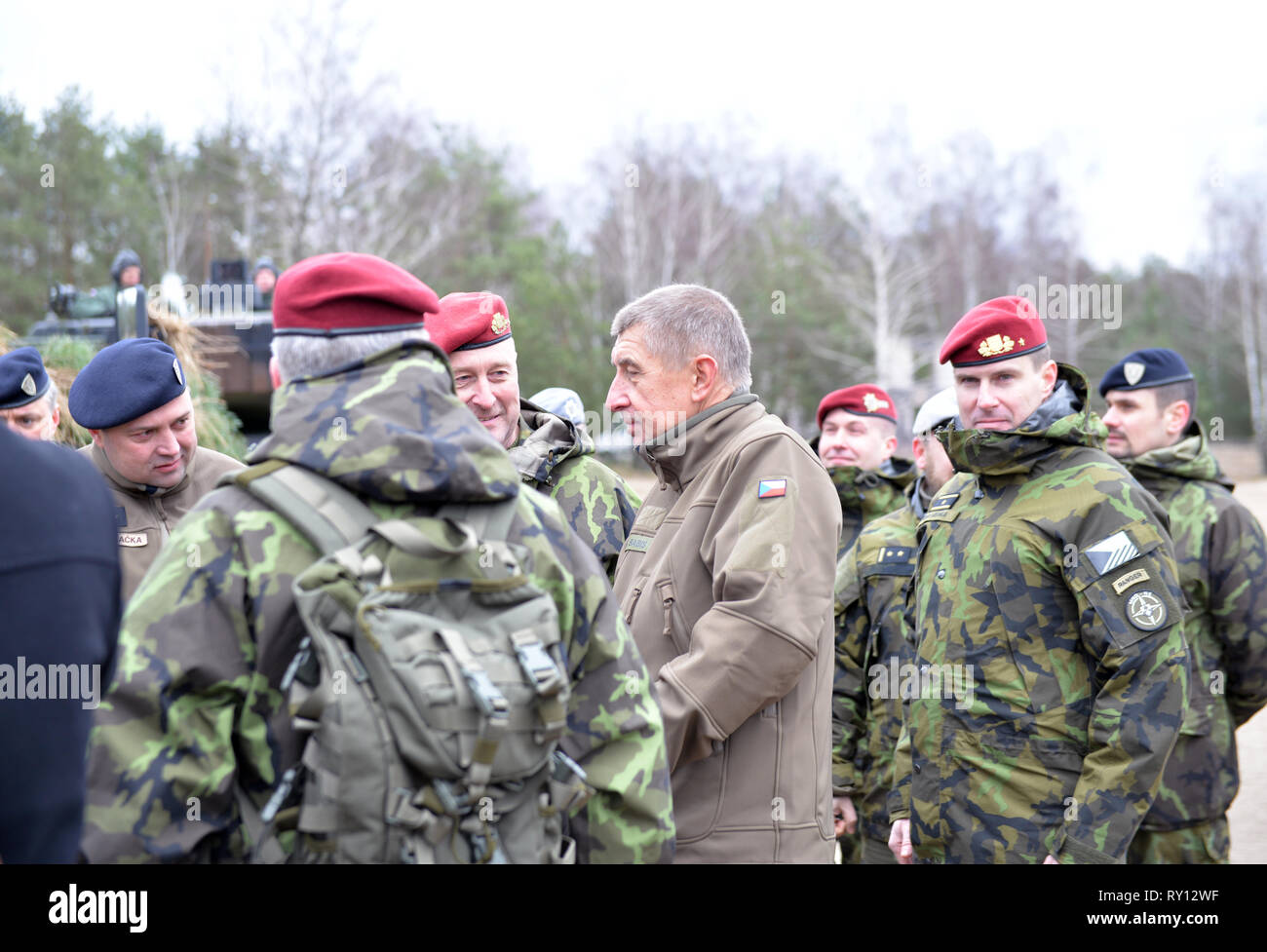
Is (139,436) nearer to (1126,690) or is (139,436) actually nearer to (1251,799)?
(1126,690)

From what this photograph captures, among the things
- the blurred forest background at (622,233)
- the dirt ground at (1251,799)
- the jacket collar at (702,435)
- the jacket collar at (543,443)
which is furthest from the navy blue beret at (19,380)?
the blurred forest background at (622,233)

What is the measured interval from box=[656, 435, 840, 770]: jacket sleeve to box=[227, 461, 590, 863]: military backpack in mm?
756

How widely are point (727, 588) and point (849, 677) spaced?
2.13 meters

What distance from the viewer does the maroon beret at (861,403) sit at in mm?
A: 5172

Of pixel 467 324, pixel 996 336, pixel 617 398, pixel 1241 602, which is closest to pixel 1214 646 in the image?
pixel 1241 602

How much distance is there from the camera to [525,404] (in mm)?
3861

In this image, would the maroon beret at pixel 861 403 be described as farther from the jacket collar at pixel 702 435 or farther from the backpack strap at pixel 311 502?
the backpack strap at pixel 311 502

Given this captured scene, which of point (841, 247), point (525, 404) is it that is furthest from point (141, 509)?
point (841, 247)

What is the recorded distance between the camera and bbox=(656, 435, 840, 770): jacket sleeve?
8.11 feet

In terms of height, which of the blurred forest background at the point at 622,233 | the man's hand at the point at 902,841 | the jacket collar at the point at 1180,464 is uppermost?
the blurred forest background at the point at 622,233

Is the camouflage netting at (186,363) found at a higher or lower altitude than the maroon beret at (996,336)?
higher

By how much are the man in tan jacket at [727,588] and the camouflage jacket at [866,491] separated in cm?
222

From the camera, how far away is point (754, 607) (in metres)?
2.50
